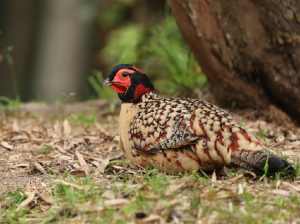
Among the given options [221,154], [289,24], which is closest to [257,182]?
[221,154]

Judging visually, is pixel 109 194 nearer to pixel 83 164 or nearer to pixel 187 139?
pixel 187 139

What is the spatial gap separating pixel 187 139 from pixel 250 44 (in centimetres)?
239

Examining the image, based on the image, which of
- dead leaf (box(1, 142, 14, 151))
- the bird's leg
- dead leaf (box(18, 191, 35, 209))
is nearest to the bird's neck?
the bird's leg

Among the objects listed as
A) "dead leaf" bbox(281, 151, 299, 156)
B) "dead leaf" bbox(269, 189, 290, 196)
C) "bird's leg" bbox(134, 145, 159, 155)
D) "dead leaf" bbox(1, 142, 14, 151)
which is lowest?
"dead leaf" bbox(281, 151, 299, 156)

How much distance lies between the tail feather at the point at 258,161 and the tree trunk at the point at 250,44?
2.20 m

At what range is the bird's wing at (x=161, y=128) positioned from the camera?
304cm

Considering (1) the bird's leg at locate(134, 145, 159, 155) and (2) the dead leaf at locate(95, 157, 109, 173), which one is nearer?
(1) the bird's leg at locate(134, 145, 159, 155)

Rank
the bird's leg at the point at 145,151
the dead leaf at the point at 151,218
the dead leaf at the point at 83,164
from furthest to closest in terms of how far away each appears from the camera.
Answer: the dead leaf at the point at 83,164 < the bird's leg at the point at 145,151 < the dead leaf at the point at 151,218

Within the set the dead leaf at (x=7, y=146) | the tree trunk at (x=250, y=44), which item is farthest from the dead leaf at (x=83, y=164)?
the tree trunk at (x=250, y=44)

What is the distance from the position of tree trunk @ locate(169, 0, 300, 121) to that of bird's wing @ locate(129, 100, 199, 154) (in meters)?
1.93

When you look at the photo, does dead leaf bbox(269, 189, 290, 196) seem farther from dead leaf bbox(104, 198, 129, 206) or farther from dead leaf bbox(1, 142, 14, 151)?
dead leaf bbox(1, 142, 14, 151)

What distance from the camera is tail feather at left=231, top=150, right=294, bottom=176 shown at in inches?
105

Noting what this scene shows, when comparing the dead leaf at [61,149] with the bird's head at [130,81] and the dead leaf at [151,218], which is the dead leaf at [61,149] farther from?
the dead leaf at [151,218]

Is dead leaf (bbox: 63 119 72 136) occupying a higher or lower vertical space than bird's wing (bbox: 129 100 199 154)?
lower
